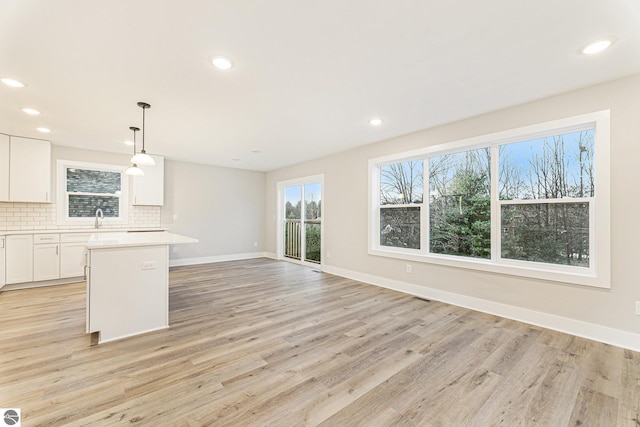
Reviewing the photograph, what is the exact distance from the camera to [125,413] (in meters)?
1.66

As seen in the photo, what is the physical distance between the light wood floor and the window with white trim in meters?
2.29

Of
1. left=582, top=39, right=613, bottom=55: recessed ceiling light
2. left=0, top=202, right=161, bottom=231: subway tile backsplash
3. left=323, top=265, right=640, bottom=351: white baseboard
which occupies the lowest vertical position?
left=323, top=265, right=640, bottom=351: white baseboard

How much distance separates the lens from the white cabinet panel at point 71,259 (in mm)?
4725

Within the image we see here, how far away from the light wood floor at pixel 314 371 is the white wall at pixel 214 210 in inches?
123

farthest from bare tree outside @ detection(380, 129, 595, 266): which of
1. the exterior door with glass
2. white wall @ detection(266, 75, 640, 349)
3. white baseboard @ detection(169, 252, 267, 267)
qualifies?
white baseboard @ detection(169, 252, 267, 267)

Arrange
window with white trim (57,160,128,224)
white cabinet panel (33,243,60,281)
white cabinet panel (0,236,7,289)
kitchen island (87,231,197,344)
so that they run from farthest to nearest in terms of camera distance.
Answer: window with white trim (57,160,128,224), white cabinet panel (33,243,60,281), white cabinet panel (0,236,7,289), kitchen island (87,231,197,344)

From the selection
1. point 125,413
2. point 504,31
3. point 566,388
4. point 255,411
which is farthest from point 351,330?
point 504,31

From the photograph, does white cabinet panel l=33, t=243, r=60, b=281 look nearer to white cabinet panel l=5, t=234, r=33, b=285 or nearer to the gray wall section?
white cabinet panel l=5, t=234, r=33, b=285

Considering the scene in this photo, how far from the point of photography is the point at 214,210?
275 inches

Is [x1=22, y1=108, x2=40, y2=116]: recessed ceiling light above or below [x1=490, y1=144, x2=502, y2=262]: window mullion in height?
above

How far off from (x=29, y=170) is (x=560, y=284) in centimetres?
792

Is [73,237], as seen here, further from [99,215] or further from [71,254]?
[99,215]

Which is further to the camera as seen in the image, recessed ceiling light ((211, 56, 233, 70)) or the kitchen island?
the kitchen island

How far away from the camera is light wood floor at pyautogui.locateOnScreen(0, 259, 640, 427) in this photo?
1.68 m
